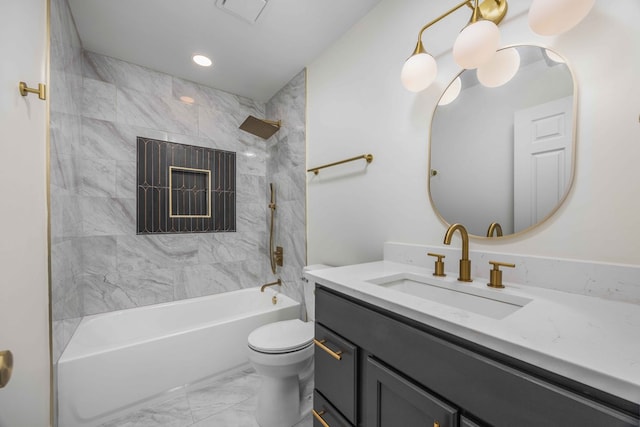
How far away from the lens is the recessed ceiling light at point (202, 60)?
2041mm

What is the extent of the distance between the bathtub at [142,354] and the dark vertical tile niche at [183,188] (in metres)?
0.75

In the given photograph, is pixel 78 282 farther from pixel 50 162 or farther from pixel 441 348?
pixel 441 348

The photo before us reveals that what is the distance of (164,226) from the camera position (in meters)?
2.30

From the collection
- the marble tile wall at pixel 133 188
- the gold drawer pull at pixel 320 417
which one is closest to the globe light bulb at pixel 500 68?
the gold drawer pull at pixel 320 417

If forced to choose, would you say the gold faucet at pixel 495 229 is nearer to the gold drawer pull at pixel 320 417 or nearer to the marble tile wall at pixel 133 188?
the gold drawer pull at pixel 320 417

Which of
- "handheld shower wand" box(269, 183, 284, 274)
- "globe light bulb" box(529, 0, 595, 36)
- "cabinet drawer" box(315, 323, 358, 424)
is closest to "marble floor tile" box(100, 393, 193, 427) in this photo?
"cabinet drawer" box(315, 323, 358, 424)

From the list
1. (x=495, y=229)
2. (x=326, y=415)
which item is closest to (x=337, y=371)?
(x=326, y=415)

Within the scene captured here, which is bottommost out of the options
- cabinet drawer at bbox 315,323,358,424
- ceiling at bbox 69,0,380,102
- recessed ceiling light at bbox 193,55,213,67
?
cabinet drawer at bbox 315,323,358,424

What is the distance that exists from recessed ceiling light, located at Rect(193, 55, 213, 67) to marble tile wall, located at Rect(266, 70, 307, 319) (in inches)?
27.8

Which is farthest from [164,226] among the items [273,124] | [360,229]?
[360,229]

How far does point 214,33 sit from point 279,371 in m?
2.28

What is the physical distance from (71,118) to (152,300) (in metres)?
1.54

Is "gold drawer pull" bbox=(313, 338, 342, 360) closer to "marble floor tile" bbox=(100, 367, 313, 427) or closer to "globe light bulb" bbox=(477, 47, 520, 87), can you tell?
"marble floor tile" bbox=(100, 367, 313, 427)

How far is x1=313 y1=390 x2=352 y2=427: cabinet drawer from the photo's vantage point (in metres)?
0.91
